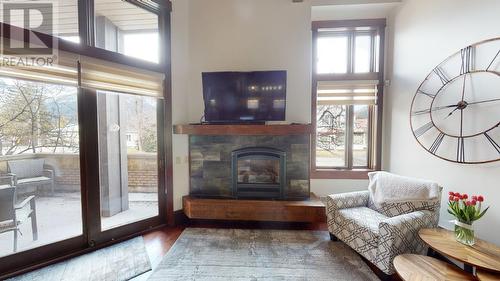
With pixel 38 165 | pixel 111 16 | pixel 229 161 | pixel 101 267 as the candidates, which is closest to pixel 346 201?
pixel 229 161

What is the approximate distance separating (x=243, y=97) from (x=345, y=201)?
195cm

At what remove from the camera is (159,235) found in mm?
2941

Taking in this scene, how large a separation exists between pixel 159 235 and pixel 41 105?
2.01 meters

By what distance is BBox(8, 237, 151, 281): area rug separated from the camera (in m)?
2.09

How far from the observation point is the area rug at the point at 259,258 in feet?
6.99

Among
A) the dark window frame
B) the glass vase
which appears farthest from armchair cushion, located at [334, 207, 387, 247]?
the dark window frame

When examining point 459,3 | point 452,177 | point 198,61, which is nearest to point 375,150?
point 452,177

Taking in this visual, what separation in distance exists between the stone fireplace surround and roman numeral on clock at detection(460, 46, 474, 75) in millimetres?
1813

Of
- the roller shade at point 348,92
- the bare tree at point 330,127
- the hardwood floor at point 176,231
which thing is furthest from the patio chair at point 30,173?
Result: the roller shade at point 348,92

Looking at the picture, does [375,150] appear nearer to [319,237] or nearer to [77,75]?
[319,237]

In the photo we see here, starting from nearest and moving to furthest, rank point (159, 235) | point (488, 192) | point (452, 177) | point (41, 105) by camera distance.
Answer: point (488, 192), point (41, 105), point (452, 177), point (159, 235)

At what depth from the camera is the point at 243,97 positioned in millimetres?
3215

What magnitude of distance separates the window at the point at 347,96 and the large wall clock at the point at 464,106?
0.90 meters

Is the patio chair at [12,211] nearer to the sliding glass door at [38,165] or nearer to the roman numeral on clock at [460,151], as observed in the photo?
the sliding glass door at [38,165]
